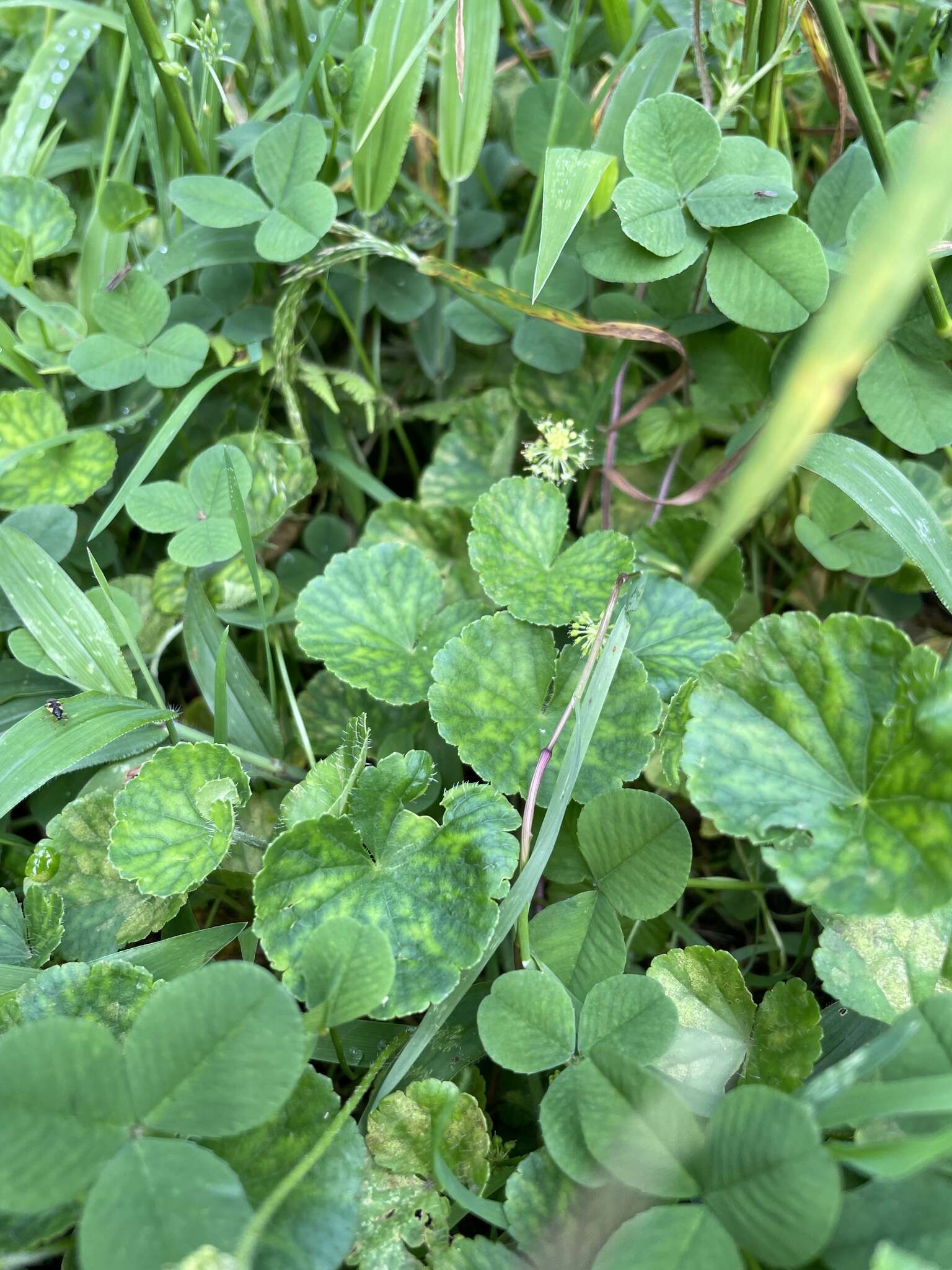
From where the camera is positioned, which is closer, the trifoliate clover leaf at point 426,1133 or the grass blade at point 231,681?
the trifoliate clover leaf at point 426,1133

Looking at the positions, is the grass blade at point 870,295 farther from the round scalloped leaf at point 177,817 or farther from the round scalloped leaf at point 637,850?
the round scalloped leaf at point 177,817

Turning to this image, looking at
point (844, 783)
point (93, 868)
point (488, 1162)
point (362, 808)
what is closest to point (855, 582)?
point (844, 783)

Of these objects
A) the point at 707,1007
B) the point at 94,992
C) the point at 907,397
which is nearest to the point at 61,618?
the point at 94,992

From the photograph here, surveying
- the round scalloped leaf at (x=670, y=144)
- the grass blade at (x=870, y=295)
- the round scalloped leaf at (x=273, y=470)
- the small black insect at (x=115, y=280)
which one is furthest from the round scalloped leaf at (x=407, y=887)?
the small black insect at (x=115, y=280)

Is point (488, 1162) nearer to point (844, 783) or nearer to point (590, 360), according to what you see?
point (844, 783)

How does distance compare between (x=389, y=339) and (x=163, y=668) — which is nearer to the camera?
(x=163, y=668)

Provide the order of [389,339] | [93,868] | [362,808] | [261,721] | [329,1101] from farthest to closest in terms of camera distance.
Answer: [389,339]
[261,721]
[93,868]
[362,808]
[329,1101]

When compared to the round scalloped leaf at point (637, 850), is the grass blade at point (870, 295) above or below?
above
